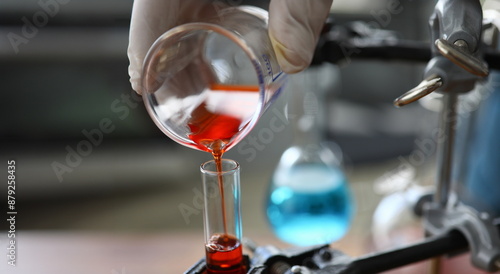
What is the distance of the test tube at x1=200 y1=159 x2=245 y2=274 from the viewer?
481 mm

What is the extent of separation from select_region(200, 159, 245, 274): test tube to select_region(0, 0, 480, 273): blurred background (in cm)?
110

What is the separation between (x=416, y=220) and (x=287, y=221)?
0.63 ft

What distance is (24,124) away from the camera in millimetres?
1745

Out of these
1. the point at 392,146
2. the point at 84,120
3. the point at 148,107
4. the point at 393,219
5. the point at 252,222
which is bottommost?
the point at 252,222

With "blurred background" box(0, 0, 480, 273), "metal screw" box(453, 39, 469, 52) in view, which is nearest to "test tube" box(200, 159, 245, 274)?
"metal screw" box(453, 39, 469, 52)

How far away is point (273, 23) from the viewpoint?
20.3 inches

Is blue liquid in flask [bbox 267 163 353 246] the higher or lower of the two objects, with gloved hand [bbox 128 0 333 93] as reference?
lower

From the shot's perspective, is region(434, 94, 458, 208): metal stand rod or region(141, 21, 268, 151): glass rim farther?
region(434, 94, 458, 208): metal stand rod

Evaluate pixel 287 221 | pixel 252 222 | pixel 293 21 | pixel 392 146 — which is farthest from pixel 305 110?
pixel 392 146

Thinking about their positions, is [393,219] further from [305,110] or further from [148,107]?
[148,107]

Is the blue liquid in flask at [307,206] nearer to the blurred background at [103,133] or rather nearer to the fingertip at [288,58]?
the fingertip at [288,58]

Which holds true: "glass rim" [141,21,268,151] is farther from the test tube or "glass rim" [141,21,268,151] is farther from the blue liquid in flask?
the blue liquid in flask

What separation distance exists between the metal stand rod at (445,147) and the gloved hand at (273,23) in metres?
0.18

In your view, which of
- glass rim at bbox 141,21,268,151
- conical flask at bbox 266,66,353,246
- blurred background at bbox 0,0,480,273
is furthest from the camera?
blurred background at bbox 0,0,480,273
